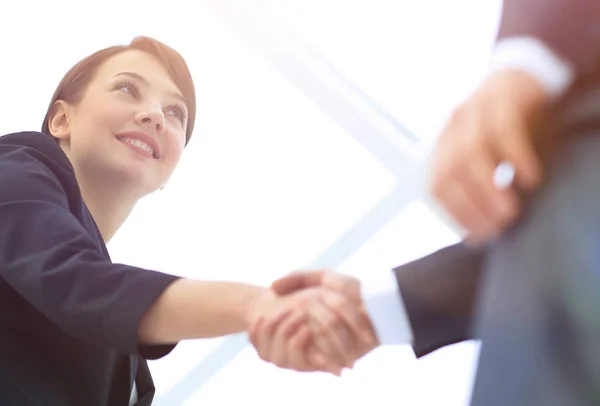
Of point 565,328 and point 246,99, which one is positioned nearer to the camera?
point 565,328

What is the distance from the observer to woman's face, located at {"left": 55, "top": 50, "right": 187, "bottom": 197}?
1346 mm

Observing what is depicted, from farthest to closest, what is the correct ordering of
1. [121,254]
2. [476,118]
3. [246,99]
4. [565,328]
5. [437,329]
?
1. [121,254]
2. [246,99]
3. [437,329]
4. [476,118]
5. [565,328]

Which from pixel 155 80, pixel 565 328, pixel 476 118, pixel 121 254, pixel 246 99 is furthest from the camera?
pixel 121 254

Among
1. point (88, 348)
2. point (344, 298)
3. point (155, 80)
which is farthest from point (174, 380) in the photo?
point (344, 298)

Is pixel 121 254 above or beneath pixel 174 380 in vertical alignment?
above

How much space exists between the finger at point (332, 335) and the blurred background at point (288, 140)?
0.89 m

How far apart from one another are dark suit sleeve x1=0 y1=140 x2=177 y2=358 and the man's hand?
0.48 meters

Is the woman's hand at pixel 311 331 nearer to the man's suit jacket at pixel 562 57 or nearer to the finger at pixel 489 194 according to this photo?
the man's suit jacket at pixel 562 57

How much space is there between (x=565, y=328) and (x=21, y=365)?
30.1 inches

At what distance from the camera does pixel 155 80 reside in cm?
152

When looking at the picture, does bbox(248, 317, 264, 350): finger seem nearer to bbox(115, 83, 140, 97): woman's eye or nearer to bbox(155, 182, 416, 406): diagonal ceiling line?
bbox(115, 83, 140, 97): woman's eye

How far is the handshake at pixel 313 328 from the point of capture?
920 millimetres

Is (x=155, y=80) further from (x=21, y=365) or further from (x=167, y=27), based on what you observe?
(x=21, y=365)

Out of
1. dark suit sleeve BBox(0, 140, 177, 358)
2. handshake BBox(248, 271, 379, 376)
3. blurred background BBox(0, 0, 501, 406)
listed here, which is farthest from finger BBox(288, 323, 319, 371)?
blurred background BBox(0, 0, 501, 406)
